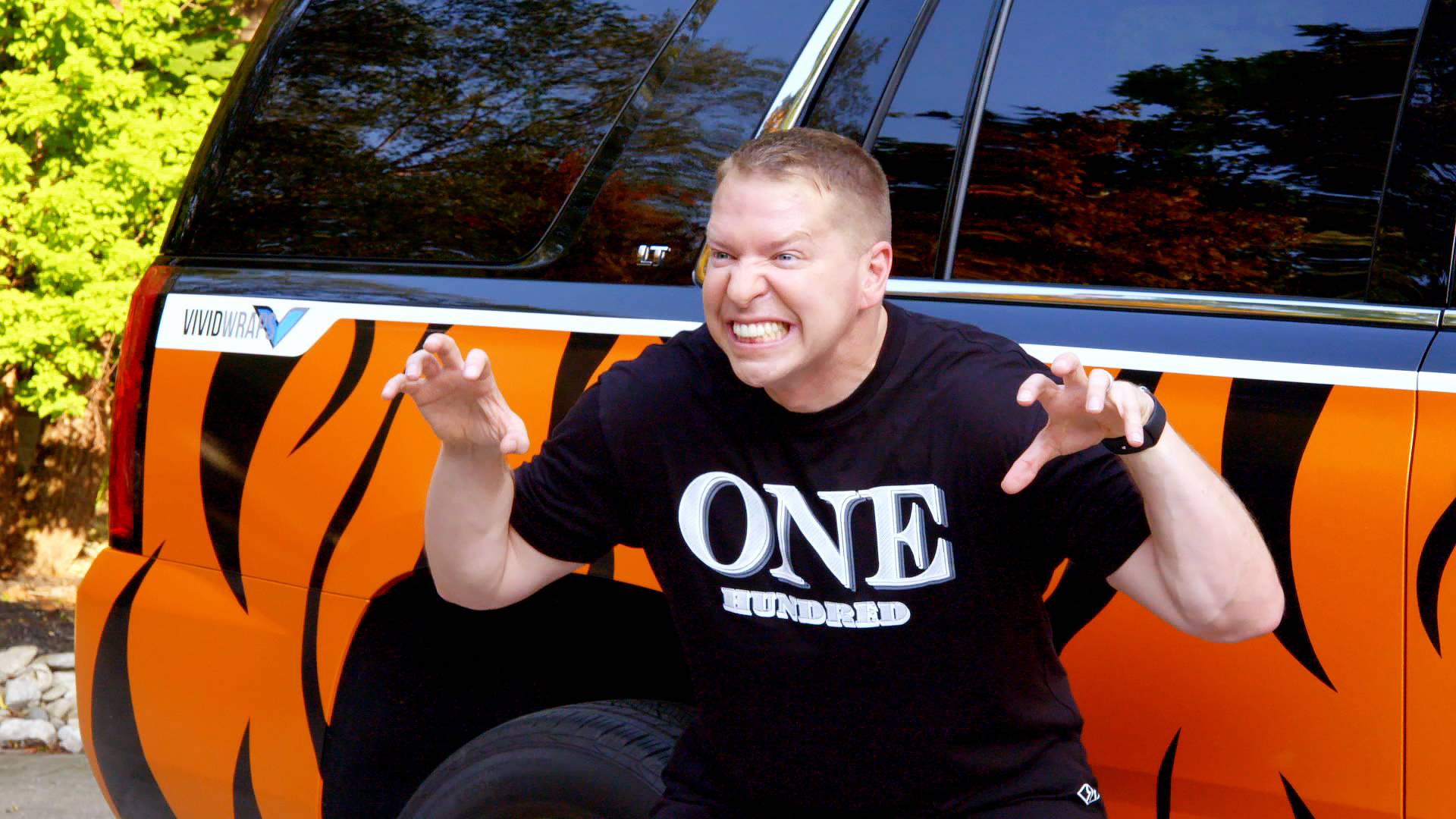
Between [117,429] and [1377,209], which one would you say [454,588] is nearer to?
[117,429]

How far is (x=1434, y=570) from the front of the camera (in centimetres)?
167

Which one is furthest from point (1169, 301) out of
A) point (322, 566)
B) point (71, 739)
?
point (71, 739)

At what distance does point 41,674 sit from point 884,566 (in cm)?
485

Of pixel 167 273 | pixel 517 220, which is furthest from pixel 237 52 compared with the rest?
pixel 517 220

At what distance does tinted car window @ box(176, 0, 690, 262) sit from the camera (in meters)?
2.32

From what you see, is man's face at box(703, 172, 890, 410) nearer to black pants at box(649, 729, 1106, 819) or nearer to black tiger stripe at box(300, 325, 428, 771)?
black pants at box(649, 729, 1106, 819)

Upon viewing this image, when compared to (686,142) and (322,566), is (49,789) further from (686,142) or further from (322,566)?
(686,142)

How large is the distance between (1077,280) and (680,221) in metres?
0.59

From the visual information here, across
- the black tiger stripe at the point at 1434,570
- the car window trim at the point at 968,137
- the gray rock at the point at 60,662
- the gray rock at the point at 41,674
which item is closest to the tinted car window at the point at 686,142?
the car window trim at the point at 968,137

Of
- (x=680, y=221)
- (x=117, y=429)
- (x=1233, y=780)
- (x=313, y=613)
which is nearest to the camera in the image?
(x=1233, y=780)

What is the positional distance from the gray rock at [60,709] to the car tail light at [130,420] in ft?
10.8

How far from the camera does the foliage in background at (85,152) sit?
5992 mm

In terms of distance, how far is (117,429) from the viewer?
8.32 ft

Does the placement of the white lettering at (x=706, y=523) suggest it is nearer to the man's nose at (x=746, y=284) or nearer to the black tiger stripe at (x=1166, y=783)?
the man's nose at (x=746, y=284)
